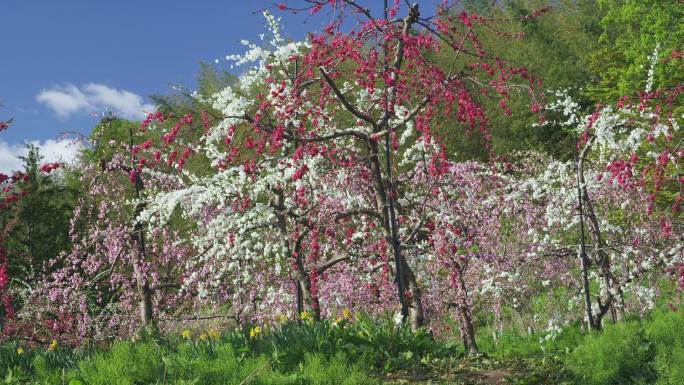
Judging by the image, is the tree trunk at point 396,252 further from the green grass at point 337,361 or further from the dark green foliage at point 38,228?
the dark green foliage at point 38,228

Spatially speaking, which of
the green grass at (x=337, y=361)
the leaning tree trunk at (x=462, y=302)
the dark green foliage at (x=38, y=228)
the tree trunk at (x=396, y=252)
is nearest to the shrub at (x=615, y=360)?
the green grass at (x=337, y=361)

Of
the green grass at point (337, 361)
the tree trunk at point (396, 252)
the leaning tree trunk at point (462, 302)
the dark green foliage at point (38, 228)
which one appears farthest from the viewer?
the dark green foliage at point (38, 228)

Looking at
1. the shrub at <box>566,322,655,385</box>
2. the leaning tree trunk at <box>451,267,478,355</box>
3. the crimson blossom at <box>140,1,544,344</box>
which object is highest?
the crimson blossom at <box>140,1,544,344</box>

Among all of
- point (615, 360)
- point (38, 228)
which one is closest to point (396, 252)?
point (615, 360)

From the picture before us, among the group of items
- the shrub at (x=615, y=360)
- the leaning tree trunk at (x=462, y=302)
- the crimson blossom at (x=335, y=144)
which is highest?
the crimson blossom at (x=335, y=144)

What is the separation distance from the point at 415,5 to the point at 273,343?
3.99m

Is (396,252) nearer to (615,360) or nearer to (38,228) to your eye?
(615,360)

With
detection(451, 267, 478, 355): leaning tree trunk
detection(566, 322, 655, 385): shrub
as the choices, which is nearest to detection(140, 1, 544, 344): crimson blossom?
detection(451, 267, 478, 355): leaning tree trunk

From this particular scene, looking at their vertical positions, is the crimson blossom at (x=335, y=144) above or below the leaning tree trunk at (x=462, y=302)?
above

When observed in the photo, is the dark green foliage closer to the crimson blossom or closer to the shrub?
the crimson blossom

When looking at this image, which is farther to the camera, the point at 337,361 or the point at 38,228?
the point at 38,228

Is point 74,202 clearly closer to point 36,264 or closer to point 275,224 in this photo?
point 36,264

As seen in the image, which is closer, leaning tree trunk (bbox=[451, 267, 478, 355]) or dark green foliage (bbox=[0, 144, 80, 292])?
leaning tree trunk (bbox=[451, 267, 478, 355])

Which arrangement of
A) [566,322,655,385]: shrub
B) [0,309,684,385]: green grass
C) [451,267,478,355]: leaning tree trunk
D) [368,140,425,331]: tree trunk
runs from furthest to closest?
1. [451,267,478,355]: leaning tree trunk
2. [368,140,425,331]: tree trunk
3. [566,322,655,385]: shrub
4. [0,309,684,385]: green grass
